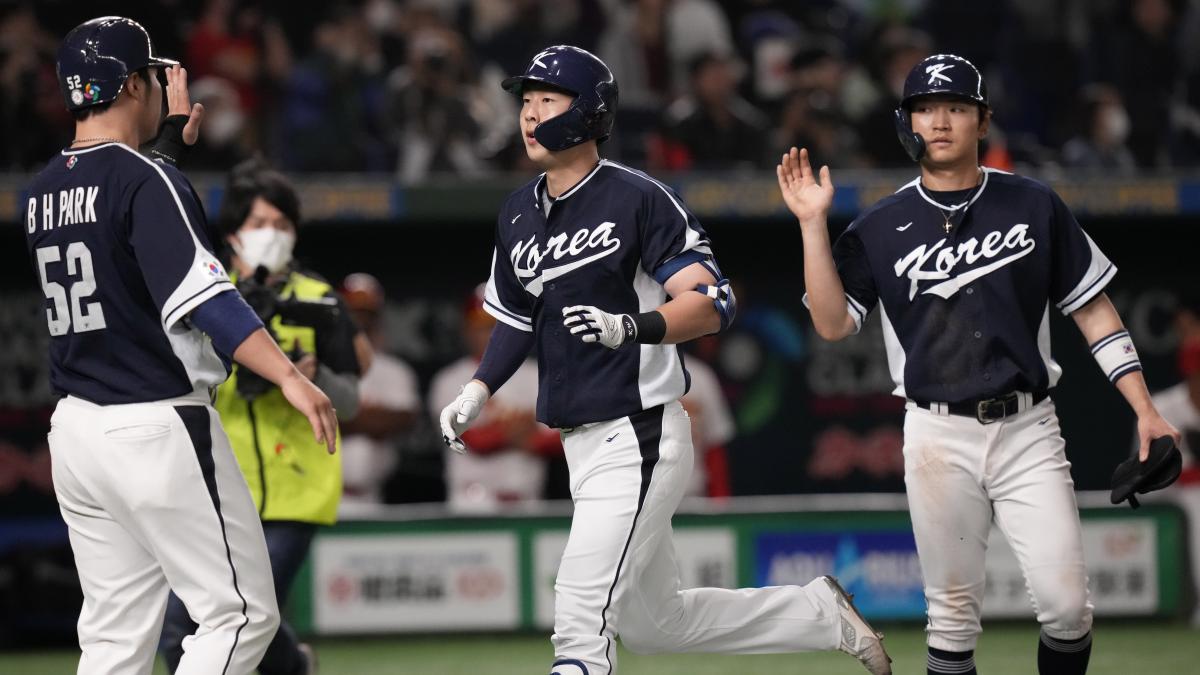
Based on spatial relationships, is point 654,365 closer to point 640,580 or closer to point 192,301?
point 640,580

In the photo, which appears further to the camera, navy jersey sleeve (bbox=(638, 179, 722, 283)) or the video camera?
the video camera

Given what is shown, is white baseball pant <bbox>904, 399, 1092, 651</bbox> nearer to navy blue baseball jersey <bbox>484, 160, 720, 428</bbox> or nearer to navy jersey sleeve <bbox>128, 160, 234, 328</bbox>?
navy blue baseball jersey <bbox>484, 160, 720, 428</bbox>

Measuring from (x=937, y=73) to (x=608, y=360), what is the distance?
144 centimetres

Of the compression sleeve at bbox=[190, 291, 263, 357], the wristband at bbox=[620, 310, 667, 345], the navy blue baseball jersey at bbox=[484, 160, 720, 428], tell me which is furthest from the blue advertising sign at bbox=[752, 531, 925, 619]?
the compression sleeve at bbox=[190, 291, 263, 357]

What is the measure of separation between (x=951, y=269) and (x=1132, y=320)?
6.35 meters

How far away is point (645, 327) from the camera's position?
438cm

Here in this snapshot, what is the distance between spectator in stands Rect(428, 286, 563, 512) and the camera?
29.5 ft

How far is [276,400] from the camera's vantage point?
549cm

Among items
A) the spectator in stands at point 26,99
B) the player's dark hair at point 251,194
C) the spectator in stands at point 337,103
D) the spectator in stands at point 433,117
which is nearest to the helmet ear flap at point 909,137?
the player's dark hair at point 251,194

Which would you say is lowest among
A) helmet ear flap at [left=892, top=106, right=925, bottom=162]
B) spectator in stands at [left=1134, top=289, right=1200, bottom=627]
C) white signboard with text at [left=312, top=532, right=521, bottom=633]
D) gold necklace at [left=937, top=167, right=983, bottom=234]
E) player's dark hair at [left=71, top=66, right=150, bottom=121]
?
white signboard with text at [left=312, top=532, right=521, bottom=633]

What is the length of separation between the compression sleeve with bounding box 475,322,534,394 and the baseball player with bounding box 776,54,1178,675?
0.93 meters

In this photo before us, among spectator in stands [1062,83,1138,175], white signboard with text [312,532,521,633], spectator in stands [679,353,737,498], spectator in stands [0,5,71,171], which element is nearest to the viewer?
white signboard with text [312,532,521,633]

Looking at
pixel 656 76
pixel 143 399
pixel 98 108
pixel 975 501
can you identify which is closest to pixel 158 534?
pixel 143 399

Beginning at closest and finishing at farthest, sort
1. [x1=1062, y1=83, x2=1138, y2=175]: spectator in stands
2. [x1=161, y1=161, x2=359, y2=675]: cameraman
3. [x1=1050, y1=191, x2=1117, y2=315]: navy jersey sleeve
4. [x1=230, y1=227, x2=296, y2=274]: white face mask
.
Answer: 1. [x1=1050, y1=191, x2=1117, y2=315]: navy jersey sleeve
2. [x1=161, y1=161, x2=359, y2=675]: cameraman
3. [x1=230, y1=227, x2=296, y2=274]: white face mask
4. [x1=1062, y1=83, x2=1138, y2=175]: spectator in stands
